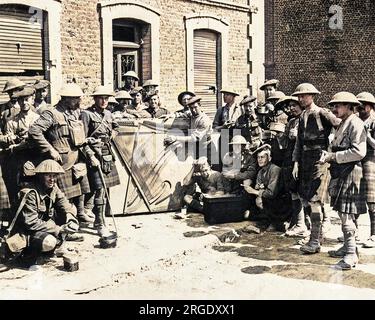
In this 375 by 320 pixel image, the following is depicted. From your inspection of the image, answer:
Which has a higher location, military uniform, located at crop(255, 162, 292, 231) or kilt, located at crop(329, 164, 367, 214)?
kilt, located at crop(329, 164, 367, 214)

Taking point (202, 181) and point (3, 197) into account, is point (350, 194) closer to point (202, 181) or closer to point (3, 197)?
point (202, 181)

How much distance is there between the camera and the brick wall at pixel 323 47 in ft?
63.8

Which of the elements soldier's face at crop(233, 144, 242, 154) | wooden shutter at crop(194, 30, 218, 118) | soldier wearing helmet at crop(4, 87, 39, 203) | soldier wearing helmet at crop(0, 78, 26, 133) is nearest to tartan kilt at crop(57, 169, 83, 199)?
soldier wearing helmet at crop(4, 87, 39, 203)

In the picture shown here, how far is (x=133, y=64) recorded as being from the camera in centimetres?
1290

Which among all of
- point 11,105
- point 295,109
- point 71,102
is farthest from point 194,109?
point 11,105

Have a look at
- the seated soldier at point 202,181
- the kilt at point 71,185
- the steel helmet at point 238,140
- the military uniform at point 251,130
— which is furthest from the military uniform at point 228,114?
the kilt at point 71,185

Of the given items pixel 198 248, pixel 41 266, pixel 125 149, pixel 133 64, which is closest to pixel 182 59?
pixel 133 64

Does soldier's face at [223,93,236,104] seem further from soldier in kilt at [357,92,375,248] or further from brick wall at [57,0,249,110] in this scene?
brick wall at [57,0,249,110]

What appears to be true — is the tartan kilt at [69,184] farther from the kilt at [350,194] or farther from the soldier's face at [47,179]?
the kilt at [350,194]

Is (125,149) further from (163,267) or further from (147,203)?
(163,267)

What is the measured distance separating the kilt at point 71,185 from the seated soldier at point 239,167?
2.57 metres

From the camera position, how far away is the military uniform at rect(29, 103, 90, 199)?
6691 millimetres

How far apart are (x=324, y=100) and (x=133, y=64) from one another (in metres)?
10.5

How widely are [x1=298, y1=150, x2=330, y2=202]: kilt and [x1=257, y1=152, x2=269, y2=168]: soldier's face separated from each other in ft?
4.40
